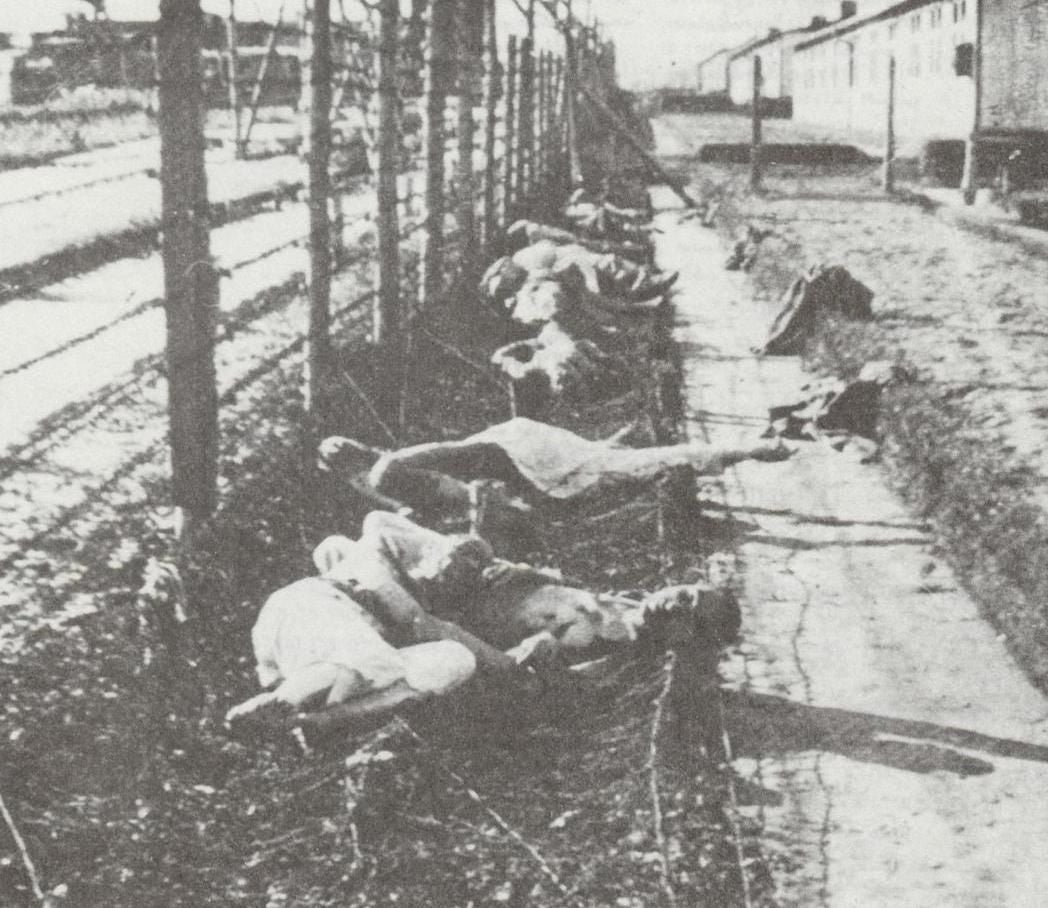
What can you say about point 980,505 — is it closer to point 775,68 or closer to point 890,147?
point 890,147

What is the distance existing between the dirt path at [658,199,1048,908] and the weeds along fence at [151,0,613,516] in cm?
210

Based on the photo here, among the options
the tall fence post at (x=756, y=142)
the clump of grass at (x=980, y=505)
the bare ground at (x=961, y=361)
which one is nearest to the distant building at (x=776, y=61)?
the tall fence post at (x=756, y=142)

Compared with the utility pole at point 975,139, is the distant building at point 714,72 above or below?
above

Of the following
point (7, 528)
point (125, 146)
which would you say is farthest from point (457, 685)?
point (125, 146)

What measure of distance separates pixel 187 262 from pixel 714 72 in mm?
90896

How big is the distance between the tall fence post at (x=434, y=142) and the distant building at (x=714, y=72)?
248 ft

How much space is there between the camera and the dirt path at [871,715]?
13.1 ft

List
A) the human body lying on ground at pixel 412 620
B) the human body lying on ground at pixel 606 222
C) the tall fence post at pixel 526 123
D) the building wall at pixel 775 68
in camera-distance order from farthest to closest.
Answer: the building wall at pixel 775 68 < the tall fence post at pixel 526 123 < the human body lying on ground at pixel 606 222 < the human body lying on ground at pixel 412 620

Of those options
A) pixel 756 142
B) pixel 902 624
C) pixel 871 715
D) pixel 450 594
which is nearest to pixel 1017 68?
pixel 756 142

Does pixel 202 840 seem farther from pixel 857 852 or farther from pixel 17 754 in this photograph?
pixel 857 852

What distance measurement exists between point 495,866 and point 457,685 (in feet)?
2.47

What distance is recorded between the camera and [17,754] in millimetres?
4180

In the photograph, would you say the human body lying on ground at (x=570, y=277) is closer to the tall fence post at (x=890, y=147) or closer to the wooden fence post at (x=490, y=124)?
the wooden fence post at (x=490, y=124)

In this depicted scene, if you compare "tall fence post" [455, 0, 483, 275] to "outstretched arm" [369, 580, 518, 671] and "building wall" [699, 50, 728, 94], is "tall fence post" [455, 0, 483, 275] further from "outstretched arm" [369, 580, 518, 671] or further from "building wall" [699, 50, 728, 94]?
"building wall" [699, 50, 728, 94]
